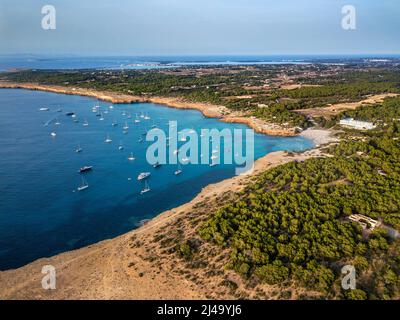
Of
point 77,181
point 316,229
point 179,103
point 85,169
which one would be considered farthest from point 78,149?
point 179,103

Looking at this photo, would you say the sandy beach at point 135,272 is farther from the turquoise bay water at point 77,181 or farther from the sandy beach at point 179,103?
the sandy beach at point 179,103

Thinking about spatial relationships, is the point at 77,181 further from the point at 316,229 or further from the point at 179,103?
the point at 179,103

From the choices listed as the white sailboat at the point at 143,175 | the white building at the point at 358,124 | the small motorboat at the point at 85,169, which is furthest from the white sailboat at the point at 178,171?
the white building at the point at 358,124

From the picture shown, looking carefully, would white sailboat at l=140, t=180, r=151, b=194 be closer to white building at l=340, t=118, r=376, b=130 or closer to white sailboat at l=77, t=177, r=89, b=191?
white sailboat at l=77, t=177, r=89, b=191

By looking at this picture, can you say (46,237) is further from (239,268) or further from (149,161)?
(149,161)

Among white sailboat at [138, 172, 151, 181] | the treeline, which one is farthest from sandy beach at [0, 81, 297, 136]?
white sailboat at [138, 172, 151, 181]
